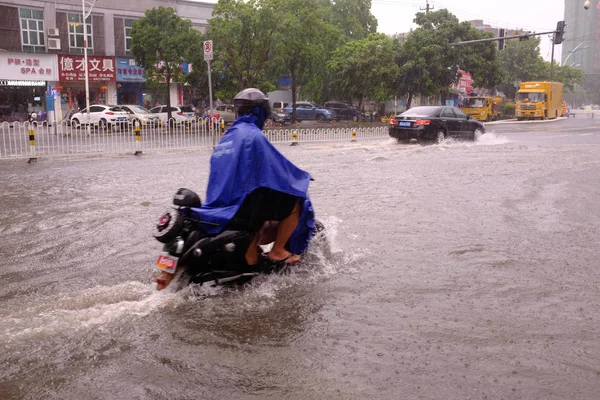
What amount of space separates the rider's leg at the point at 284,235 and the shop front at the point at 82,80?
35.1 metres

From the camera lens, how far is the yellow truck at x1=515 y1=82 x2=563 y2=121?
140 feet

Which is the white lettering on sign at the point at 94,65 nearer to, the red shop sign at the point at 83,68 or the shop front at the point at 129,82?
the red shop sign at the point at 83,68

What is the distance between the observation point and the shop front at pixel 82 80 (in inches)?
1454

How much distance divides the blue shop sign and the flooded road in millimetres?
31925

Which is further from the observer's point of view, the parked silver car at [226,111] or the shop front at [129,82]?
the shop front at [129,82]

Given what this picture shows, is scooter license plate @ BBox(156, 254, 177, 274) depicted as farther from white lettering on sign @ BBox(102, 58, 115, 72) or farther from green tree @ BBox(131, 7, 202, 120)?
white lettering on sign @ BBox(102, 58, 115, 72)

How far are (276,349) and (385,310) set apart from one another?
40.4 inches

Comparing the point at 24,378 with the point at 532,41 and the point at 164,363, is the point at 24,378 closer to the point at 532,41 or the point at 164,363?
the point at 164,363

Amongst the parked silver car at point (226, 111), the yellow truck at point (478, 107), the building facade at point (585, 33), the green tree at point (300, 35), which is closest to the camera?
the green tree at point (300, 35)

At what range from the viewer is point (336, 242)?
652cm

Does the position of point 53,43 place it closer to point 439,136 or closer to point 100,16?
point 100,16

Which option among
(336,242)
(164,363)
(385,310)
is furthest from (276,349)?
(336,242)

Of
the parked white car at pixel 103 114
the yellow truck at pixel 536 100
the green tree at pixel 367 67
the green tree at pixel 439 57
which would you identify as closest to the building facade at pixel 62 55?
the parked white car at pixel 103 114

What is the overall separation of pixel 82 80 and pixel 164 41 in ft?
31.4
